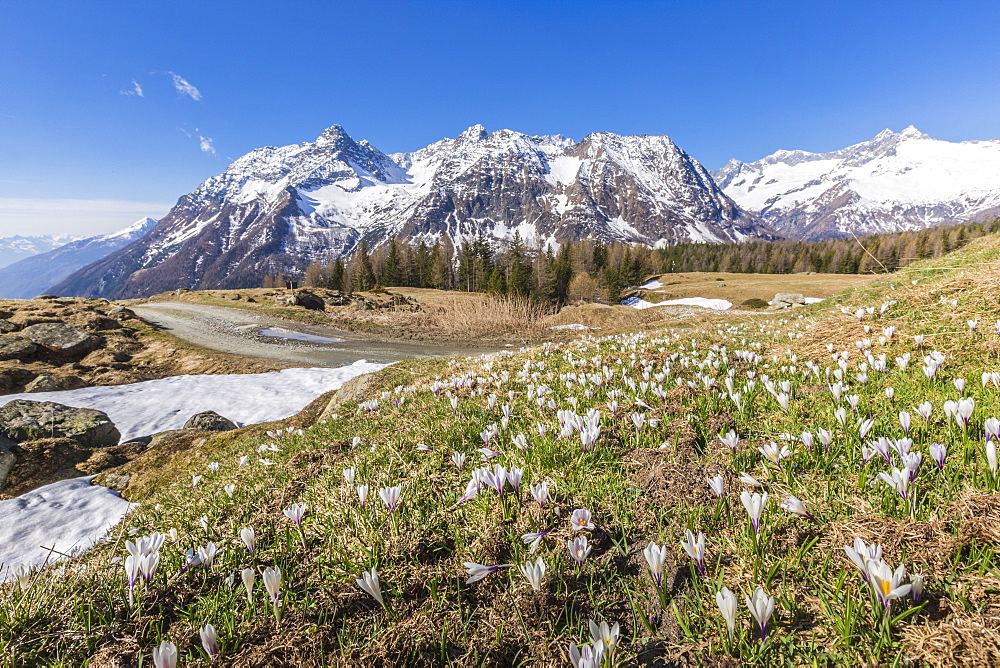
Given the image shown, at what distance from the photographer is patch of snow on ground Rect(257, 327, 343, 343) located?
1000 inches

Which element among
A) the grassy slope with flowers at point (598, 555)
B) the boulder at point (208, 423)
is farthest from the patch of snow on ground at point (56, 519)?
the boulder at point (208, 423)

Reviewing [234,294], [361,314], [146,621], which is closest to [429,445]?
[146,621]

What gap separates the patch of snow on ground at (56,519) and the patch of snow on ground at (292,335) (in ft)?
65.1

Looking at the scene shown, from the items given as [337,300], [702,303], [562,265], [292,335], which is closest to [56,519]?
[292,335]

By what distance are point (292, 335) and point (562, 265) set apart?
2232 inches

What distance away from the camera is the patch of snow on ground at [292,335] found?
25.4m

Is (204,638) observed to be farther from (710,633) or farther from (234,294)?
(234,294)

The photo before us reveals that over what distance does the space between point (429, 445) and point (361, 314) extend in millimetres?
33402

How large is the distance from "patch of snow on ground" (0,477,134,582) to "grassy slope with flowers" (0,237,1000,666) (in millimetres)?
1753

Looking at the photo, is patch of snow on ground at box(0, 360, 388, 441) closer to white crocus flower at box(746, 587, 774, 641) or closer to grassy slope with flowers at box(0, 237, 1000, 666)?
grassy slope with flowers at box(0, 237, 1000, 666)

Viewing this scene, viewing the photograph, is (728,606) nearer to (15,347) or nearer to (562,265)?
(15,347)

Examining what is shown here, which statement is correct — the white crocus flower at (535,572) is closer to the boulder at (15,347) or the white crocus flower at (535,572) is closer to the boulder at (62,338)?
the boulder at (15,347)

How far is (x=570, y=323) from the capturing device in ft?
105

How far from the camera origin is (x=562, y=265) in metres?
75.1
